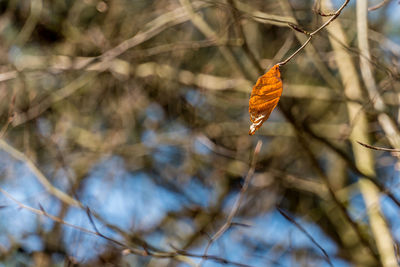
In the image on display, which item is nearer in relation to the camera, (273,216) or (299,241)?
(299,241)

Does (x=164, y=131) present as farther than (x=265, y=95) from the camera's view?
Yes

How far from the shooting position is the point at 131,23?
154 inches

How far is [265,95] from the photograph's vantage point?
1.16 meters

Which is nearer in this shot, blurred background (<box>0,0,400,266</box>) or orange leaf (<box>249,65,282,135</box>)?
orange leaf (<box>249,65,282,135</box>)

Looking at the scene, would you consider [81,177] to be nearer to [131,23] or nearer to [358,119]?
[131,23]

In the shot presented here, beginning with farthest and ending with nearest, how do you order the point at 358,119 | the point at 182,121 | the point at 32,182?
the point at 182,121 → the point at 32,182 → the point at 358,119

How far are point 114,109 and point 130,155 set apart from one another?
0.51 m

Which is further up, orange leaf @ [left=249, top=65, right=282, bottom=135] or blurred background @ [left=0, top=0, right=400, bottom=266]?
blurred background @ [left=0, top=0, right=400, bottom=266]

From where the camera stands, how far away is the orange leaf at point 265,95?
1138 millimetres

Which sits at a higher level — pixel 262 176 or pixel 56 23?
pixel 56 23

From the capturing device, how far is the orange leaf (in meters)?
1.14

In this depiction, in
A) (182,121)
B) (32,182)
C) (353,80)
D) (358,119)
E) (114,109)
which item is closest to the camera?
(358,119)

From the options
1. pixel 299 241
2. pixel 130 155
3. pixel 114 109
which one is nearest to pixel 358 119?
pixel 299 241

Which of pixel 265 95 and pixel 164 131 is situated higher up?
pixel 164 131
